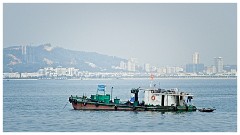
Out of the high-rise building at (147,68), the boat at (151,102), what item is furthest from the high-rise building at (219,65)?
the boat at (151,102)

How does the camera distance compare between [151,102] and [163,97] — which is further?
[151,102]

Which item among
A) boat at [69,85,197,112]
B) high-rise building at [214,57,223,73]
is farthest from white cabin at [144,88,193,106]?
high-rise building at [214,57,223,73]

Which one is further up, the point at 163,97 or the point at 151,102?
the point at 163,97

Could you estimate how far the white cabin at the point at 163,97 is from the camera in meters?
36.7

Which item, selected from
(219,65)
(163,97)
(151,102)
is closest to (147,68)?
(219,65)

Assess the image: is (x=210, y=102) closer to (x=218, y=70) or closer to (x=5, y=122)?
(x=5, y=122)

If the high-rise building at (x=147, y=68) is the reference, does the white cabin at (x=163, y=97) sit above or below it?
below

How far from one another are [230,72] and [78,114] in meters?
138

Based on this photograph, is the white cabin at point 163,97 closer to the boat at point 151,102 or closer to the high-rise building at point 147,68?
the boat at point 151,102

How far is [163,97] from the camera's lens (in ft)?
121

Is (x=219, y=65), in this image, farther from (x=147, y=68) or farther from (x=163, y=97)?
(x=163, y=97)

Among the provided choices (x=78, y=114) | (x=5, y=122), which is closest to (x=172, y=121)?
(x=78, y=114)

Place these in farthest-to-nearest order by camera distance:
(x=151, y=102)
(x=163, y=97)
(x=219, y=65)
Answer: (x=219, y=65) → (x=151, y=102) → (x=163, y=97)

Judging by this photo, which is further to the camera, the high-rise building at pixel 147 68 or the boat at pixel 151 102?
the high-rise building at pixel 147 68
